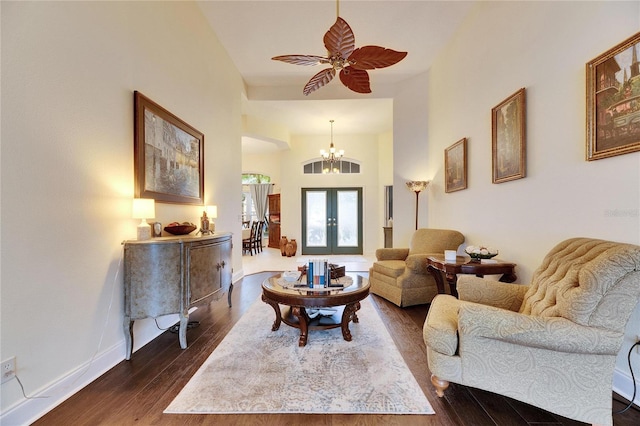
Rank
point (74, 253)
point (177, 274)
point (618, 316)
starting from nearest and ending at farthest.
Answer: point (618, 316)
point (74, 253)
point (177, 274)

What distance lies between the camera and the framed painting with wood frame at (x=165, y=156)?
2.44 metres

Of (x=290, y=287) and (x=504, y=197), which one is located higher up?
(x=504, y=197)

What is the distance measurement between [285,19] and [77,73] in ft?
8.88

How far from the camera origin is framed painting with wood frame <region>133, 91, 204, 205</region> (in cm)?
244

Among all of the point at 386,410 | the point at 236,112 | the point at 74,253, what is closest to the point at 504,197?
the point at 386,410

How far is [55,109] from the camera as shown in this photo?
169cm

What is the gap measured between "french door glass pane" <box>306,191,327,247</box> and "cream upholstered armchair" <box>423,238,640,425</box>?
6550mm

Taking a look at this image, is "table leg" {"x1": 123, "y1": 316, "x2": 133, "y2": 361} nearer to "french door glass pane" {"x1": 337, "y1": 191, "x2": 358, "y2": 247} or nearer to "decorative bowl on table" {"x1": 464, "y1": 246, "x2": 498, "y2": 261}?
"decorative bowl on table" {"x1": 464, "y1": 246, "x2": 498, "y2": 261}

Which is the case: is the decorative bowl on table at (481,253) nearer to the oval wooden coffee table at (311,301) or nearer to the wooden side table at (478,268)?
the wooden side table at (478,268)

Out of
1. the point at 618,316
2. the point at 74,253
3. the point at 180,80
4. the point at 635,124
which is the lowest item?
the point at 618,316

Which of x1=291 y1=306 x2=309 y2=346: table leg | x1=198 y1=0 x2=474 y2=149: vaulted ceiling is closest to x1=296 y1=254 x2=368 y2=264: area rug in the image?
x1=198 y1=0 x2=474 y2=149: vaulted ceiling

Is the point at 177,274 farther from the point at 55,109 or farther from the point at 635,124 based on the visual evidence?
the point at 635,124

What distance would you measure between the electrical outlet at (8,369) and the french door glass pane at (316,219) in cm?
686

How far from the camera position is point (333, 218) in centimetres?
818
